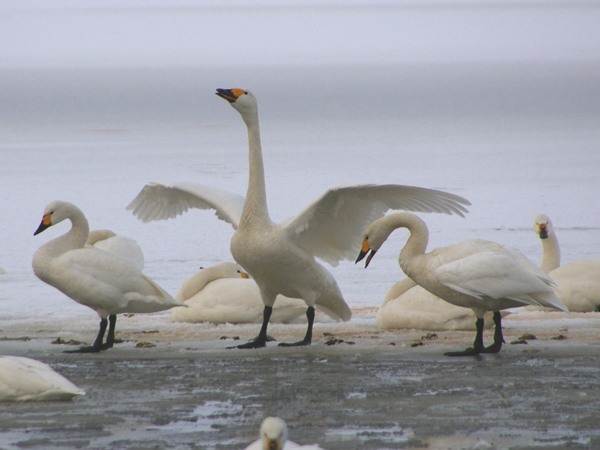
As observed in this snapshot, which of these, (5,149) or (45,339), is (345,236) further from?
(5,149)

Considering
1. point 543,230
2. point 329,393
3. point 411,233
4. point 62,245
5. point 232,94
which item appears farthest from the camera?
point 543,230

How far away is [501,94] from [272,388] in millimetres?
58351

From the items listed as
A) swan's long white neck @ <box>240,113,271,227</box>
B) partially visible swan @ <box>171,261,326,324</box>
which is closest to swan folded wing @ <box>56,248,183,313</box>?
swan's long white neck @ <box>240,113,271,227</box>

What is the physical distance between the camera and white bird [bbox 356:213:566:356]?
26.9 ft

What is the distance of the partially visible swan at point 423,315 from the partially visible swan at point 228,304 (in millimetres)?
375

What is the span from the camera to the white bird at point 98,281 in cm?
863

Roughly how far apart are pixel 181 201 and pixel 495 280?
11.5 feet

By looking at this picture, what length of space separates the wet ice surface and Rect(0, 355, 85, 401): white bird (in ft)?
0.20

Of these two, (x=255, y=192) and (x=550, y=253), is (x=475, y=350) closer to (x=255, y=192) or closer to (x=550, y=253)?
(x=255, y=192)

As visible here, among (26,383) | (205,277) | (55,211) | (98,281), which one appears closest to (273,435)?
(26,383)

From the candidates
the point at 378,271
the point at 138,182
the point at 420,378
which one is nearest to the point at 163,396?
the point at 420,378

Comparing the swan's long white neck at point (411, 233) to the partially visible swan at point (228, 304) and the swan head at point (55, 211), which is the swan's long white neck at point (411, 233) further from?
the swan head at point (55, 211)

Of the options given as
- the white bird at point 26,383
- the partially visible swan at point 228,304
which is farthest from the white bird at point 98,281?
the white bird at point 26,383

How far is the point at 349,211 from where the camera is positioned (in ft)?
30.7
